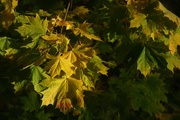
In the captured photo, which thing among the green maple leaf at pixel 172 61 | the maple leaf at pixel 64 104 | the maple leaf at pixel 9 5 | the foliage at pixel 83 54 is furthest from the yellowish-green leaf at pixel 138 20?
the maple leaf at pixel 9 5

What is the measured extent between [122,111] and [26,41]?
1095mm

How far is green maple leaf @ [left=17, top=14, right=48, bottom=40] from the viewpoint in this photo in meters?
1.80

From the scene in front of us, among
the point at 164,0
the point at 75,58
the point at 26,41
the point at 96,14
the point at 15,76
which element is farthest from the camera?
the point at 164,0

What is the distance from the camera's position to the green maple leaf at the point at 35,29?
1.80m

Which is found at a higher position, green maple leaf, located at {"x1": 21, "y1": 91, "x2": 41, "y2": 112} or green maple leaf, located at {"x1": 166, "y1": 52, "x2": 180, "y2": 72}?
green maple leaf, located at {"x1": 166, "y1": 52, "x2": 180, "y2": 72}

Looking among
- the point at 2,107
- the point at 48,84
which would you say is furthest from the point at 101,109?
the point at 2,107

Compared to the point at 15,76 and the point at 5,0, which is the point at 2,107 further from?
the point at 5,0

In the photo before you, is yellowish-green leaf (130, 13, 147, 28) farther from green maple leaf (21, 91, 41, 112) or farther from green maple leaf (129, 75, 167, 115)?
green maple leaf (21, 91, 41, 112)

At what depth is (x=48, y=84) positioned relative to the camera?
1689 millimetres

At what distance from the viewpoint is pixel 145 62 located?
1930 millimetres

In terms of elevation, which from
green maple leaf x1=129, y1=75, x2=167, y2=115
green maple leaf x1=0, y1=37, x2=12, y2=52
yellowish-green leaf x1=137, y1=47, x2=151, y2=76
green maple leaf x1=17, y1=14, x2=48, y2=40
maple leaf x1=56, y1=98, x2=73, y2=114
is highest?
green maple leaf x1=17, y1=14, x2=48, y2=40

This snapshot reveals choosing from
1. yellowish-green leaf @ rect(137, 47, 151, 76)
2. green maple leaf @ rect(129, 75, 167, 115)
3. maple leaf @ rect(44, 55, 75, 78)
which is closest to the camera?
maple leaf @ rect(44, 55, 75, 78)

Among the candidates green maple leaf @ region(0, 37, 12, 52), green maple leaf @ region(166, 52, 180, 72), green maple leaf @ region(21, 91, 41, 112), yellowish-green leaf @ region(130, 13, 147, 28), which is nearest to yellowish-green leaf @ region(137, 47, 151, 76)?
yellowish-green leaf @ region(130, 13, 147, 28)

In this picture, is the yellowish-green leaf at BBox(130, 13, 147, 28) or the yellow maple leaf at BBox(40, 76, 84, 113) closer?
the yellow maple leaf at BBox(40, 76, 84, 113)
